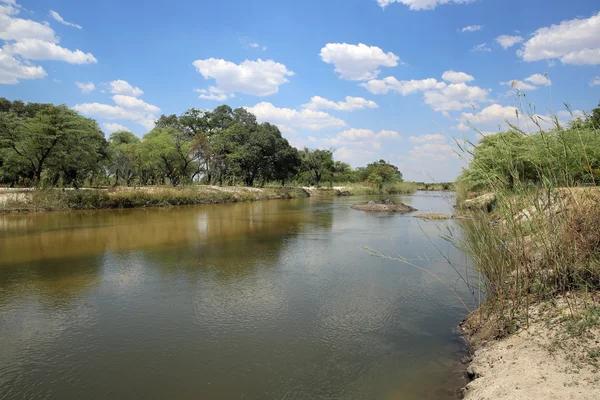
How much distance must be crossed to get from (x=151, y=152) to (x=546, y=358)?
36.3 m

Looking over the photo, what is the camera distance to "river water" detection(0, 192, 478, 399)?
12.6ft

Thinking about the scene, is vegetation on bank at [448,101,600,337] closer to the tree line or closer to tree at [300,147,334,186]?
the tree line

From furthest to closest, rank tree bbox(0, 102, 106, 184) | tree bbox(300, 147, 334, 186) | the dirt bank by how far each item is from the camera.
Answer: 1. tree bbox(300, 147, 334, 186)
2. tree bbox(0, 102, 106, 184)
3. the dirt bank

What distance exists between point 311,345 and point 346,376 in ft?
2.64

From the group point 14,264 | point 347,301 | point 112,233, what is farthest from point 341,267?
point 112,233

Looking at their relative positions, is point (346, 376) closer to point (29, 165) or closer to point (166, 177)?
point (29, 165)

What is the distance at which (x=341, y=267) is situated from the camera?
8773 mm

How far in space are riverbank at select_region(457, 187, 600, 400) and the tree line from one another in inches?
1015

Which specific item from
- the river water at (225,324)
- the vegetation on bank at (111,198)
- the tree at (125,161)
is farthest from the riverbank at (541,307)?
the tree at (125,161)

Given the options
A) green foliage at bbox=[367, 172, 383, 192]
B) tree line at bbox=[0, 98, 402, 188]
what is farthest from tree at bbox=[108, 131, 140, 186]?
green foliage at bbox=[367, 172, 383, 192]

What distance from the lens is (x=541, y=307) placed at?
4.05m

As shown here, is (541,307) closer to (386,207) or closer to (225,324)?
(225,324)

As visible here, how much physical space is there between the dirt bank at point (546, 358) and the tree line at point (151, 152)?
26.1 m

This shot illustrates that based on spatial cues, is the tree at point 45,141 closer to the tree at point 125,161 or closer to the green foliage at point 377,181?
the tree at point 125,161
